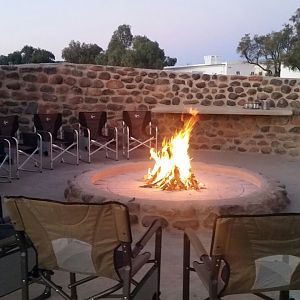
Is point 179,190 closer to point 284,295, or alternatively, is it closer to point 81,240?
point 284,295

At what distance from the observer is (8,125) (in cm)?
575

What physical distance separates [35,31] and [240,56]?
38.3 feet

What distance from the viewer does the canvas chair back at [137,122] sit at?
703 centimetres

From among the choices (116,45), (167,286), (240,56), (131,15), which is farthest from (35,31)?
(167,286)

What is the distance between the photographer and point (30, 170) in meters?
5.92

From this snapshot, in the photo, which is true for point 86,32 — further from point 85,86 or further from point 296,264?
point 296,264

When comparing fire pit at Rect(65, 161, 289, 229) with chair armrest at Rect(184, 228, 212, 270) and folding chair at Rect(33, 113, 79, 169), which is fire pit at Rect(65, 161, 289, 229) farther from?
folding chair at Rect(33, 113, 79, 169)

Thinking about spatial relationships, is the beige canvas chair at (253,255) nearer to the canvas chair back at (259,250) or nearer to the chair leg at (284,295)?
the canvas chair back at (259,250)

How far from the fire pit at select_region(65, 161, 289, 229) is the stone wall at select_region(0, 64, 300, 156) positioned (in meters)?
2.23

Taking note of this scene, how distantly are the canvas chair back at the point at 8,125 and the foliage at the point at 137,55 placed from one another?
13.0 metres

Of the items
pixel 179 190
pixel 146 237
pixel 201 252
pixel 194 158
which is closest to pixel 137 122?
pixel 194 158

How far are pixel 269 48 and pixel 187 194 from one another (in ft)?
57.8

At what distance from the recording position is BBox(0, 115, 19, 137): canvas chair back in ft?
18.8

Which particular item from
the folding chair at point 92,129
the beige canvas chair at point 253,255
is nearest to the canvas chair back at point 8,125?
the folding chair at point 92,129
